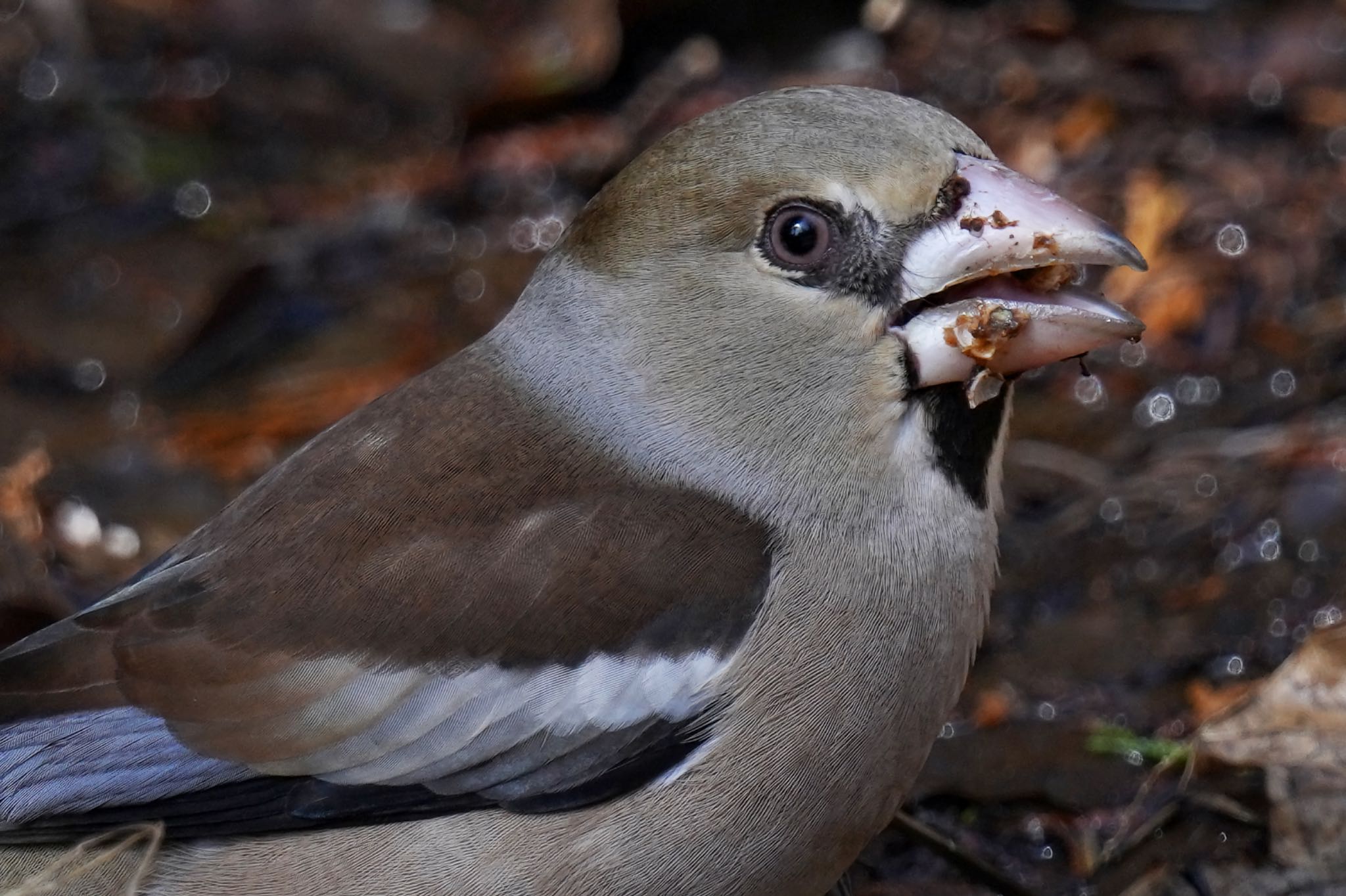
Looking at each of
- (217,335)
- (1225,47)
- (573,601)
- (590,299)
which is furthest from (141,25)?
(573,601)

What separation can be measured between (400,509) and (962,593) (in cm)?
119

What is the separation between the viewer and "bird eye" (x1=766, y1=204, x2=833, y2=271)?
11.5 feet

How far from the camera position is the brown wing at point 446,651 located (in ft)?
11.3

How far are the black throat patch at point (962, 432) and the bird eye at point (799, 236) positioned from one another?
1.17 feet

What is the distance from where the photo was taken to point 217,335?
22.9 feet

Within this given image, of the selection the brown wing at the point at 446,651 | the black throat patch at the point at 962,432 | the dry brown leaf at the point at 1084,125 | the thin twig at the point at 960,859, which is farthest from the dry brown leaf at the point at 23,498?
the dry brown leaf at the point at 1084,125

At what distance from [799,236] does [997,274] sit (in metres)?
0.41

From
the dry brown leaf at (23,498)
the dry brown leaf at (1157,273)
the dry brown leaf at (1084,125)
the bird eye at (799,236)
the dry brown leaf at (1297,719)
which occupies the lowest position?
the dry brown leaf at (1157,273)

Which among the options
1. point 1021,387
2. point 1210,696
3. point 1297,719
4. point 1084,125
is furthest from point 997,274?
point 1084,125

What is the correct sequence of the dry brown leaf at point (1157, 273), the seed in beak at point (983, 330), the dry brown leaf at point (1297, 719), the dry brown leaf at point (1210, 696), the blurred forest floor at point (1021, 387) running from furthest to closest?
1. the dry brown leaf at point (1157, 273)
2. the dry brown leaf at point (1210, 696)
3. the blurred forest floor at point (1021, 387)
4. the dry brown leaf at point (1297, 719)
5. the seed in beak at point (983, 330)

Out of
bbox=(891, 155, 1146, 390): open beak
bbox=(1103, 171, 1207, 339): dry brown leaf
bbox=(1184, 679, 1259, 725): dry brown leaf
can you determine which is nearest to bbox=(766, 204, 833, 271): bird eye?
bbox=(891, 155, 1146, 390): open beak

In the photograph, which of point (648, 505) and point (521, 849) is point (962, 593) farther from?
point (521, 849)

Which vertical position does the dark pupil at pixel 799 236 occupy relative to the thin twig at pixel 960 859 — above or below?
above

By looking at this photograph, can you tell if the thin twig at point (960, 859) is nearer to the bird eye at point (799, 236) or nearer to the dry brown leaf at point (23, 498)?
the bird eye at point (799, 236)
